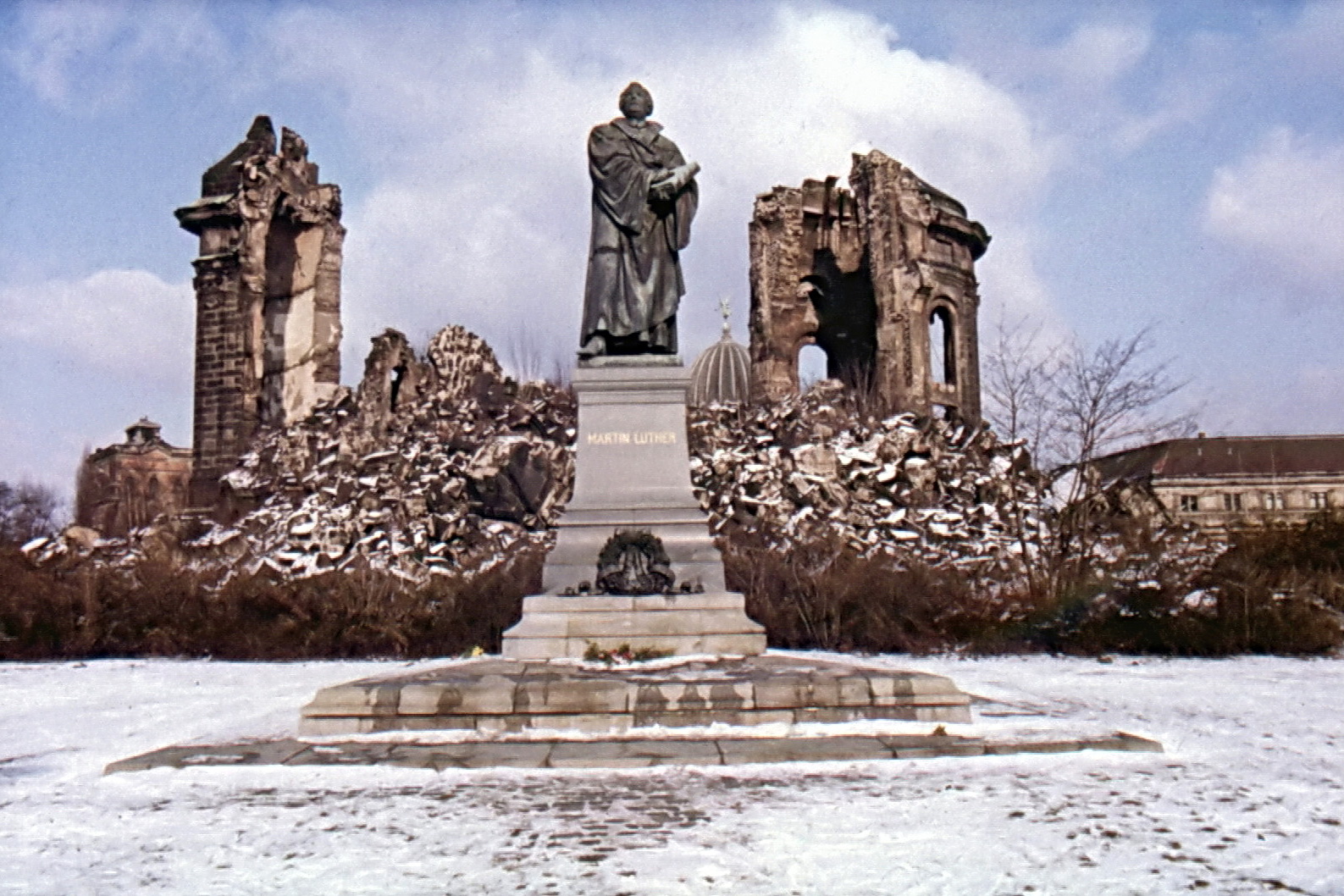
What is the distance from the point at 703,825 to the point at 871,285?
27.3 meters

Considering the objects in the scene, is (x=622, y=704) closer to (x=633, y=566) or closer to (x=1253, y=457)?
(x=633, y=566)

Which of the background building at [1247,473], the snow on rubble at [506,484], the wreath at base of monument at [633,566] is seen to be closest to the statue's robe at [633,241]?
the wreath at base of monument at [633,566]

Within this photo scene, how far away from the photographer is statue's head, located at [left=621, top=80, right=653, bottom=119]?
9.66 meters

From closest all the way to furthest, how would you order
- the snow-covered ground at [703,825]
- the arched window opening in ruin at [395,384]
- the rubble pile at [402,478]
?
the snow-covered ground at [703,825]
the rubble pile at [402,478]
the arched window opening in ruin at [395,384]

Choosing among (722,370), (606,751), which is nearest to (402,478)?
(606,751)

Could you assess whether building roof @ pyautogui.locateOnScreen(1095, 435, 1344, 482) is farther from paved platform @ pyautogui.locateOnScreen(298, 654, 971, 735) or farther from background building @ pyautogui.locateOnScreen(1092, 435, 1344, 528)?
paved platform @ pyautogui.locateOnScreen(298, 654, 971, 735)

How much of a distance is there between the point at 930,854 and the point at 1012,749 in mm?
2078

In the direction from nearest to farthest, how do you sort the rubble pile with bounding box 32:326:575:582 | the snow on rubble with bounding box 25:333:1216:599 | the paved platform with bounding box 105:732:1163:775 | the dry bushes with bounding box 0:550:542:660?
1. the paved platform with bounding box 105:732:1163:775
2. the dry bushes with bounding box 0:550:542:660
3. the snow on rubble with bounding box 25:333:1216:599
4. the rubble pile with bounding box 32:326:575:582

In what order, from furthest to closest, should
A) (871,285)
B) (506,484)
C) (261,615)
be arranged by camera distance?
(871,285), (506,484), (261,615)

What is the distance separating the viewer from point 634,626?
7.82 m

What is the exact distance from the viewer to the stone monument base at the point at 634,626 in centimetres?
777

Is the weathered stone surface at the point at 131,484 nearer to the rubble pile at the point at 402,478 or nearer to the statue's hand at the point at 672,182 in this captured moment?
the rubble pile at the point at 402,478

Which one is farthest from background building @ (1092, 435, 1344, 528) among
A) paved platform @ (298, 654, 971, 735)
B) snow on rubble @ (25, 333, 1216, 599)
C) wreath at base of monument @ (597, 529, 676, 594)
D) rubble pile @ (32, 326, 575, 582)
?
paved platform @ (298, 654, 971, 735)

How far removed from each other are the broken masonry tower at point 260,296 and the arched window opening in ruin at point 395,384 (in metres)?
1.82
